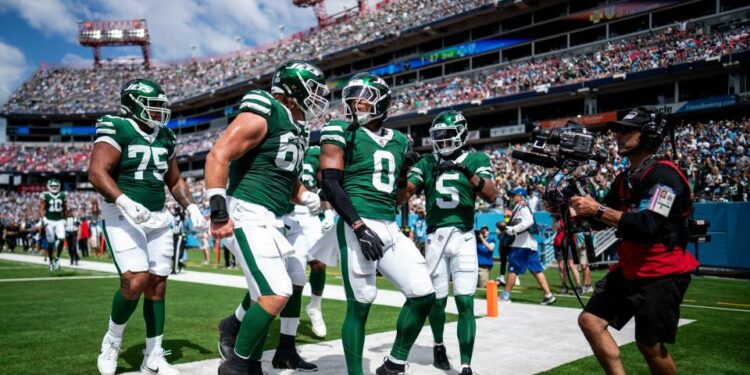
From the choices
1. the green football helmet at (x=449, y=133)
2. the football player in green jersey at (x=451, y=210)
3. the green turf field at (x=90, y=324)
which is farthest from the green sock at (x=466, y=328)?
the green turf field at (x=90, y=324)

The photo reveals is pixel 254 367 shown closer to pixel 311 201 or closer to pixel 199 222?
pixel 199 222

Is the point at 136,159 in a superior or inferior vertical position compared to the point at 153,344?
superior

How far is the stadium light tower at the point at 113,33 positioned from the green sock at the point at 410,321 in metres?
70.5

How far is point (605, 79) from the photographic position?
1164 inches

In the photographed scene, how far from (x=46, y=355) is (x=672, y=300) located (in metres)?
5.48

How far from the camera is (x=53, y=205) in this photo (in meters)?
13.8

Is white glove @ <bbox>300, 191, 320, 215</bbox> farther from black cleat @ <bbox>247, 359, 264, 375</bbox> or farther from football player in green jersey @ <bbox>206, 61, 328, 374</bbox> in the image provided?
black cleat @ <bbox>247, 359, 264, 375</bbox>

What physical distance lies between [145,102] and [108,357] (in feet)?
7.13

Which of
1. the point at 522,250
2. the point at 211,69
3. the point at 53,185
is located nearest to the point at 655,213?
the point at 522,250

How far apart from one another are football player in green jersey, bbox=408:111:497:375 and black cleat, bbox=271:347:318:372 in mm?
1179

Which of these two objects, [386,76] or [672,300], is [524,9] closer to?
[386,76]

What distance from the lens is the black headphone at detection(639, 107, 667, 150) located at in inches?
143

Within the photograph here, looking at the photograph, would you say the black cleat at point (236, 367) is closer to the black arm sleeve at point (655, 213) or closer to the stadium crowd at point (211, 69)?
the black arm sleeve at point (655, 213)

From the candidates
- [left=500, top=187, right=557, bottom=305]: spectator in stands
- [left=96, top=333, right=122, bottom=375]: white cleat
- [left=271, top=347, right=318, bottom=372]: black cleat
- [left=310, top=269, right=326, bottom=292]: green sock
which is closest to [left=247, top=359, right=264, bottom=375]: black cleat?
[left=271, top=347, right=318, bottom=372]: black cleat
